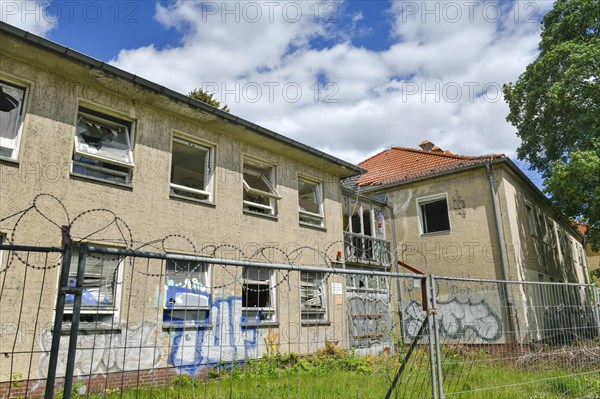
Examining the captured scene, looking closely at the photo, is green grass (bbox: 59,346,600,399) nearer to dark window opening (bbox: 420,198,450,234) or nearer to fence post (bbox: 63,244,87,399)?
fence post (bbox: 63,244,87,399)

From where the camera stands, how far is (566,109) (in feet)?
52.5

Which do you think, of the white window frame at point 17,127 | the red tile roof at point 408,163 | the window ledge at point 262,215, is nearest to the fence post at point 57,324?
the white window frame at point 17,127

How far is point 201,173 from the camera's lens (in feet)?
36.7

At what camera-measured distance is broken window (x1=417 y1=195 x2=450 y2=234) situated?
17.2 metres

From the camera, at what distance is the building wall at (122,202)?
291 inches

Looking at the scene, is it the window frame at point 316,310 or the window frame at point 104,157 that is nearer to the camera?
the window frame at point 316,310

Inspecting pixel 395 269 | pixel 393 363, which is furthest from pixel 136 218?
pixel 395 269

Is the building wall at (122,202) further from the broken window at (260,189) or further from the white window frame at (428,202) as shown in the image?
the white window frame at (428,202)

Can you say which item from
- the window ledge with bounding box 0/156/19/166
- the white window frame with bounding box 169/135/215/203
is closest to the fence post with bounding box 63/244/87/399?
the window ledge with bounding box 0/156/19/166

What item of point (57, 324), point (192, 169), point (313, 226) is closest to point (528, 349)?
point (57, 324)

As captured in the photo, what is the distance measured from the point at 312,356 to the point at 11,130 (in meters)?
6.84

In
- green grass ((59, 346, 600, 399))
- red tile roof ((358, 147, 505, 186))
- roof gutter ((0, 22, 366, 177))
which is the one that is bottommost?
green grass ((59, 346, 600, 399))

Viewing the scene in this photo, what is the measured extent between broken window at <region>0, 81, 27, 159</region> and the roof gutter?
975 mm

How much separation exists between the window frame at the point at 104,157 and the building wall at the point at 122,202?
97 millimetres
